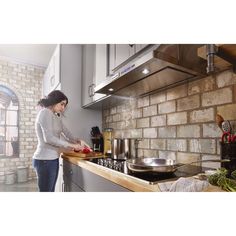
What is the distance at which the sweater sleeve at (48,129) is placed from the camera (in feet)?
3.78

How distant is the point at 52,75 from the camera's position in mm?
1472

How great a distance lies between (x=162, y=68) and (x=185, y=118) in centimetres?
34

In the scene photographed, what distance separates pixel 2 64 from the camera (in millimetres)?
1110

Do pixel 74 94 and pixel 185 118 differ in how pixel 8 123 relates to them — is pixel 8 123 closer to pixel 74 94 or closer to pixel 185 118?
pixel 74 94

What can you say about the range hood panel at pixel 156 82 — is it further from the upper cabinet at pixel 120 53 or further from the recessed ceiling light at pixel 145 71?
the upper cabinet at pixel 120 53

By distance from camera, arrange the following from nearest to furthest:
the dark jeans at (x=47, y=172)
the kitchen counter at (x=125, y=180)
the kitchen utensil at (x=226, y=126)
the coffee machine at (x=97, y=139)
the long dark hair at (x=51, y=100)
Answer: the kitchen counter at (x=125, y=180)
the kitchen utensil at (x=226, y=126)
the long dark hair at (x=51, y=100)
the dark jeans at (x=47, y=172)
the coffee machine at (x=97, y=139)

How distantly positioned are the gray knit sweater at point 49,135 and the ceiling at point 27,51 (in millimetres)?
300

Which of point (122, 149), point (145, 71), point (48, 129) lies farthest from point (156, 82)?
point (48, 129)

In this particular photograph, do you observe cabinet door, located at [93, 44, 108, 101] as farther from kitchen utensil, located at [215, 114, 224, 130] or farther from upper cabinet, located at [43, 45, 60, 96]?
kitchen utensil, located at [215, 114, 224, 130]

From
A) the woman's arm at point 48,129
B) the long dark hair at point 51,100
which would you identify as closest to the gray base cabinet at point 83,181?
the woman's arm at point 48,129

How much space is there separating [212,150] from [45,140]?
897 mm

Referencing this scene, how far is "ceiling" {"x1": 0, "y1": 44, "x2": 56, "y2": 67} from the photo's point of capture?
105cm
